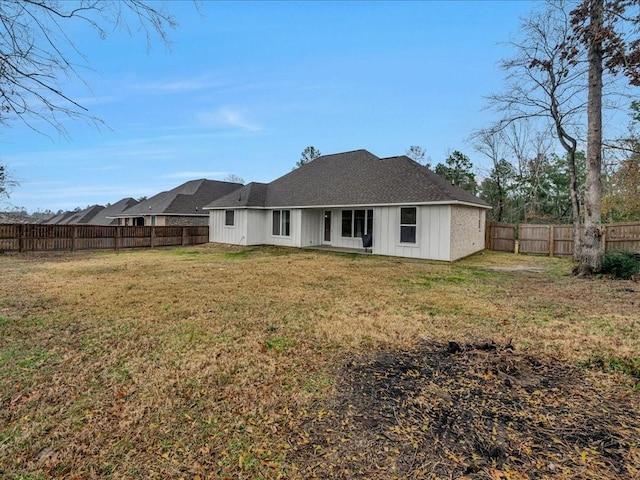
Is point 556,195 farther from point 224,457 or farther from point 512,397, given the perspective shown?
point 224,457

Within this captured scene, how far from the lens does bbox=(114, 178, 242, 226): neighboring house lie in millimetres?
24469

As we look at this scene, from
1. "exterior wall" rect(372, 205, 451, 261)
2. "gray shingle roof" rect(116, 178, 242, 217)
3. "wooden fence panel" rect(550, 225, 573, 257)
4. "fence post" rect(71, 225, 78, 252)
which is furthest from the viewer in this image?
"gray shingle roof" rect(116, 178, 242, 217)

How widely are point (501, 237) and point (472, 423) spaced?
1701 cm

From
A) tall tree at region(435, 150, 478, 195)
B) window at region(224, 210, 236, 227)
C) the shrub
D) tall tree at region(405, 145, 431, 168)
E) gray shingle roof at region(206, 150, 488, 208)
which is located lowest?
the shrub

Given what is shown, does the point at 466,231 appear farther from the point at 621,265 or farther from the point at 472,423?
the point at 472,423

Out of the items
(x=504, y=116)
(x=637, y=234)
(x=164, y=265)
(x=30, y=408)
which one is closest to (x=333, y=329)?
(x=30, y=408)

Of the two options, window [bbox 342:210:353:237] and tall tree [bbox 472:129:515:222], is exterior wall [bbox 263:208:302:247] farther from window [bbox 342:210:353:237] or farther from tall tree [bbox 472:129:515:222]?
tall tree [bbox 472:129:515:222]

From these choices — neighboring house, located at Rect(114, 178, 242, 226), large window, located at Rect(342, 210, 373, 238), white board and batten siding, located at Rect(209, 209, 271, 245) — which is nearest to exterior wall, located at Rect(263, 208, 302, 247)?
white board and batten siding, located at Rect(209, 209, 271, 245)

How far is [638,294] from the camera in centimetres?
703

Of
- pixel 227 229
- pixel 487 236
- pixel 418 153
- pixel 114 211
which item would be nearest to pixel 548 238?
pixel 487 236

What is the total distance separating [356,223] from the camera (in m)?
16.6

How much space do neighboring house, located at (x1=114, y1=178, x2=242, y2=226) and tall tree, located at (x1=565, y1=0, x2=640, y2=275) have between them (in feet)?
77.9

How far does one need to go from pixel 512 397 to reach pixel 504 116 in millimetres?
13724

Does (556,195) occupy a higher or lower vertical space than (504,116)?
lower
